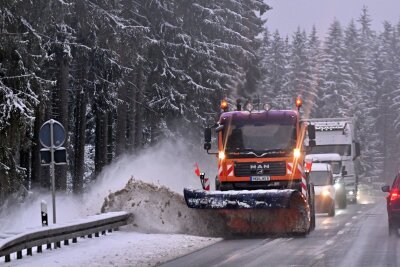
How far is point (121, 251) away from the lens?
16516mm

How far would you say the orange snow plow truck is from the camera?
67.2 feet

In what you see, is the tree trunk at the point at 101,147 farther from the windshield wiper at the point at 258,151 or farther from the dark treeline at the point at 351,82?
the dark treeline at the point at 351,82

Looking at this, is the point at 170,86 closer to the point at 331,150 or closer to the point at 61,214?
the point at 331,150

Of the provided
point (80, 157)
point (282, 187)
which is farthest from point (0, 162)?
point (80, 157)

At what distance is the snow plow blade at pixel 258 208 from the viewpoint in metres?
19.4

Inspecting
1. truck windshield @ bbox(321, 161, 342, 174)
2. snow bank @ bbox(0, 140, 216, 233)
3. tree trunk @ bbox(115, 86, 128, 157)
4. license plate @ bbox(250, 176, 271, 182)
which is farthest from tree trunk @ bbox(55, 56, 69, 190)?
license plate @ bbox(250, 176, 271, 182)

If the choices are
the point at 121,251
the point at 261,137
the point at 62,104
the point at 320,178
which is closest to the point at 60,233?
the point at 121,251

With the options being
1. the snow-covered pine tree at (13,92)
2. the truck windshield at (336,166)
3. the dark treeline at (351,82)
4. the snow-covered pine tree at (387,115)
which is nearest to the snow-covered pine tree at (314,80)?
the dark treeline at (351,82)

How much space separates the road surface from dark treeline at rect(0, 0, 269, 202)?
654 cm

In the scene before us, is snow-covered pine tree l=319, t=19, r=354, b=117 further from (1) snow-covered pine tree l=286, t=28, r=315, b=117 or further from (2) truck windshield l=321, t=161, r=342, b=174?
(2) truck windshield l=321, t=161, r=342, b=174

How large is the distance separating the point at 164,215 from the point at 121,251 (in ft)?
14.0

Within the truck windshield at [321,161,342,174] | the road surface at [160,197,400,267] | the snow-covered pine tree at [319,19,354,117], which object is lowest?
the road surface at [160,197,400,267]

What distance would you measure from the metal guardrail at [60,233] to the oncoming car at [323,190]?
417 inches

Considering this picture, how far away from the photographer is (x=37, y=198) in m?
31.3
